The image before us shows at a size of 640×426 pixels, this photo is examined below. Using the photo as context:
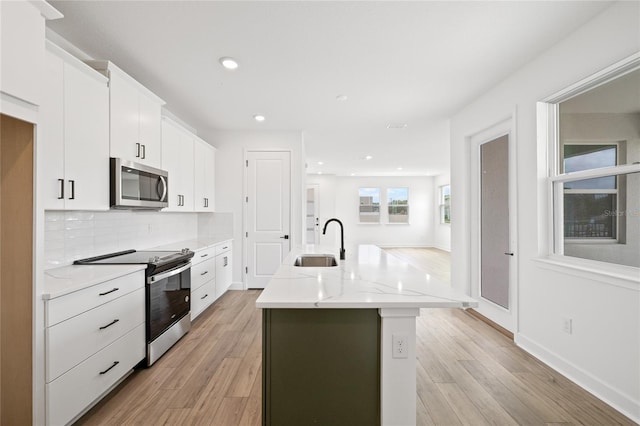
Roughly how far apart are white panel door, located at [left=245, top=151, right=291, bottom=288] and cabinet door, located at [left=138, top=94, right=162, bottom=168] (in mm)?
1802

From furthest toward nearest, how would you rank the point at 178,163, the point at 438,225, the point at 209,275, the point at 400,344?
1. the point at 438,225
2. the point at 209,275
3. the point at 178,163
4. the point at 400,344

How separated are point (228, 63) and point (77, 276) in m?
2.03

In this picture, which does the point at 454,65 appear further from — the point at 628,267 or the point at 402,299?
the point at 402,299

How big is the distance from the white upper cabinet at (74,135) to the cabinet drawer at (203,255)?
3.79 feet

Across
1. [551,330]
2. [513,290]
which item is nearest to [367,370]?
[551,330]

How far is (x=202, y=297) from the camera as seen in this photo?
11.1ft

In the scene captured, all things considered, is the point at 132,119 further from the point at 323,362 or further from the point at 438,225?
the point at 438,225

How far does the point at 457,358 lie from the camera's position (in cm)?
248

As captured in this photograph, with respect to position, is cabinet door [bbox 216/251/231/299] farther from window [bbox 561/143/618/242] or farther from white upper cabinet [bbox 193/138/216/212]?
window [bbox 561/143/618/242]

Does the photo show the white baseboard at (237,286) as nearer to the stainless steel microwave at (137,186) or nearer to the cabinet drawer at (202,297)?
the cabinet drawer at (202,297)

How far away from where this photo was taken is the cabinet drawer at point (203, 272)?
3140 millimetres

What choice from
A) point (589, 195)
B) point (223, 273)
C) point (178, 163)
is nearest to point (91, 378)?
point (178, 163)

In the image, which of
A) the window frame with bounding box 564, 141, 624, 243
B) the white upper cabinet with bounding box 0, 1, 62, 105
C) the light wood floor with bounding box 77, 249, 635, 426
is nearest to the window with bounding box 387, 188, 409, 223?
the light wood floor with bounding box 77, 249, 635, 426

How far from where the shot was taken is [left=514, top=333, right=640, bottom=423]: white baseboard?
173cm
